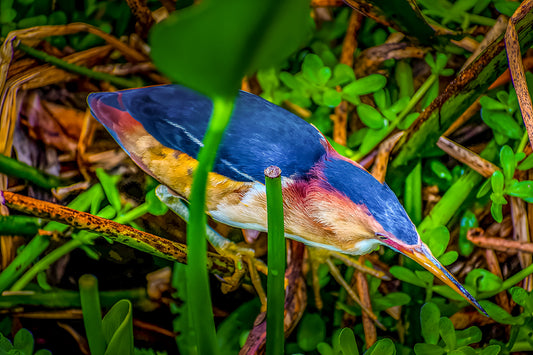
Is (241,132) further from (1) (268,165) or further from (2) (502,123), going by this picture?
(2) (502,123)

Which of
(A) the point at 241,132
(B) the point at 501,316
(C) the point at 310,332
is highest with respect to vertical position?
(A) the point at 241,132

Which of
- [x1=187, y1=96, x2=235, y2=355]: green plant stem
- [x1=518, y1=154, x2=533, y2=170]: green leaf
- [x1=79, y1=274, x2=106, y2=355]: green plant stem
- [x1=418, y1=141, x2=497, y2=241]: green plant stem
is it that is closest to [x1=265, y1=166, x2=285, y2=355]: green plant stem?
[x1=187, y1=96, x2=235, y2=355]: green plant stem

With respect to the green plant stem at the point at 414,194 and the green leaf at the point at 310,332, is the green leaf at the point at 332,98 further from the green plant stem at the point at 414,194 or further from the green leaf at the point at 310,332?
the green leaf at the point at 310,332

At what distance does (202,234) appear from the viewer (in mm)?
343

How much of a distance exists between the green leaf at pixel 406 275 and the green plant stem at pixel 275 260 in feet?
0.64

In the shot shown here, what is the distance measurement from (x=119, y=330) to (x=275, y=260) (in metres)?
0.15

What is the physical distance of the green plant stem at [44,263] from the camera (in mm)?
602

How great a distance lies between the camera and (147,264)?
2.07 ft

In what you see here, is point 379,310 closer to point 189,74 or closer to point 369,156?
point 369,156

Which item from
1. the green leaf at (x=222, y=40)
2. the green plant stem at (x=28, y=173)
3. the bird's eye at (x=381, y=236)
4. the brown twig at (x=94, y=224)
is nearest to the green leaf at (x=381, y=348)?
the bird's eye at (x=381, y=236)

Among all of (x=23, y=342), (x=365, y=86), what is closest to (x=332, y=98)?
(x=365, y=86)

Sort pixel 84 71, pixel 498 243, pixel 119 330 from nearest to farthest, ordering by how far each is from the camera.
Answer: pixel 119 330
pixel 498 243
pixel 84 71

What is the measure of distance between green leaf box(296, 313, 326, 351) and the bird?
145 millimetres

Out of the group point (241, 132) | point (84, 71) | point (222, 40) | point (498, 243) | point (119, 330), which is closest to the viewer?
point (222, 40)
